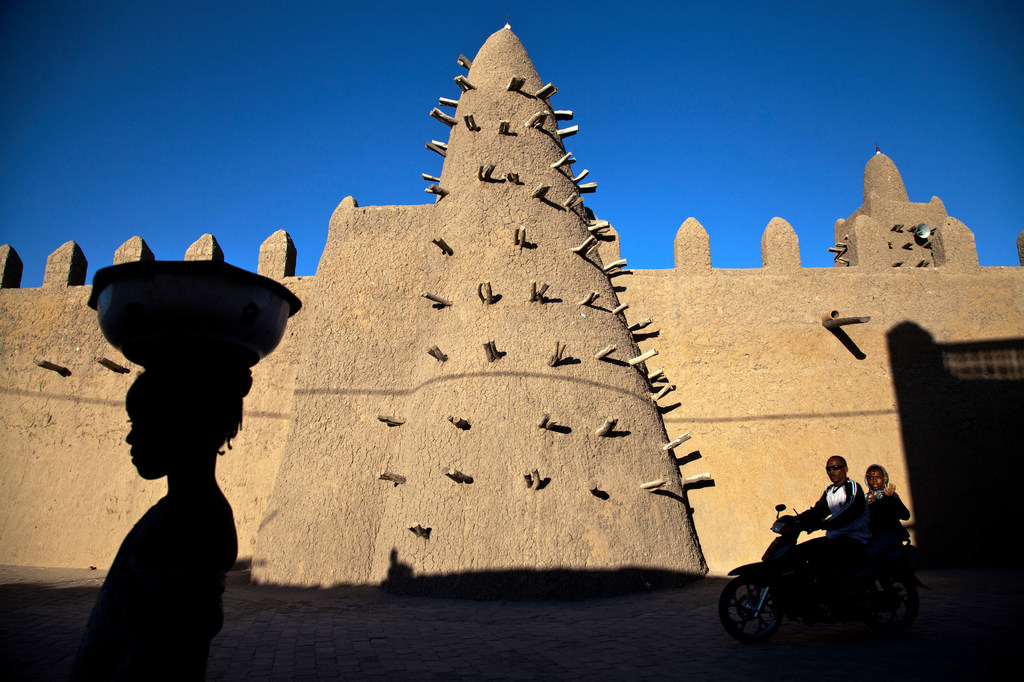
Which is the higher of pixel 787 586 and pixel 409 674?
pixel 787 586

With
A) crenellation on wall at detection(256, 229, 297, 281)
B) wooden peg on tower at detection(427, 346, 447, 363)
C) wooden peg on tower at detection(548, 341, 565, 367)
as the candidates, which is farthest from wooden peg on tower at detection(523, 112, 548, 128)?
crenellation on wall at detection(256, 229, 297, 281)

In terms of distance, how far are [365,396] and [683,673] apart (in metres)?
5.24

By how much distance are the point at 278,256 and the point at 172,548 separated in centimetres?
802

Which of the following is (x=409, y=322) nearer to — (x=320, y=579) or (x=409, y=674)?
(x=320, y=579)

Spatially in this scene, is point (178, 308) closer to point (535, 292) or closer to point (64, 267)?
point (535, 292)

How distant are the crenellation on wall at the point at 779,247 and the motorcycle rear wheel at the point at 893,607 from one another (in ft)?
18.2

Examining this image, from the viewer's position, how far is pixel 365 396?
26.1 ft

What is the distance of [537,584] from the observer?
6191mm

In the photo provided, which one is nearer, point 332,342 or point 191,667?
point 191,667

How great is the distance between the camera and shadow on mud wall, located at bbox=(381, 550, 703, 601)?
20.3 ft

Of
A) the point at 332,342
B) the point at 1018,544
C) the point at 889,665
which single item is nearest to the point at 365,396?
the point at 332,342

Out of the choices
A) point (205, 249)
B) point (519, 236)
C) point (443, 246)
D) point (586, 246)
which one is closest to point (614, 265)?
point (586, 246)

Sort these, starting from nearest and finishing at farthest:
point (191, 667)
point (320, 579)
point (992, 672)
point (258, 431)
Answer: point (191, 667) → point (992, 672) → point (320, 579) → point (258, 431)

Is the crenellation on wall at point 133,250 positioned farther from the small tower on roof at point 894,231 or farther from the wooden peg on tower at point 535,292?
the small tower on roof at point 894,231
